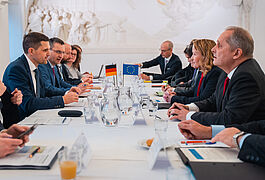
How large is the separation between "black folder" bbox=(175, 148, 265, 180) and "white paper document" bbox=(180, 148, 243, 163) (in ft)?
0.13

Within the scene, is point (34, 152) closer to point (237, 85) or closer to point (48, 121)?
point (48, 121)

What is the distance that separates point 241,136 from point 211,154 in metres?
0.17

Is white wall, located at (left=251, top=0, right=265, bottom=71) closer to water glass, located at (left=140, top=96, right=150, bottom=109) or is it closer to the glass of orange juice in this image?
water glass, located at (left=140, top=96, right=150, bottom=109)

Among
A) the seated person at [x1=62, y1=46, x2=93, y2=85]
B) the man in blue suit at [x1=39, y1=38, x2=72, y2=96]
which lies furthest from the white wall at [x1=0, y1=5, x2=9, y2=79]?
the man in blue suit at [x1=39, y1=38, x2=72, y2=96]

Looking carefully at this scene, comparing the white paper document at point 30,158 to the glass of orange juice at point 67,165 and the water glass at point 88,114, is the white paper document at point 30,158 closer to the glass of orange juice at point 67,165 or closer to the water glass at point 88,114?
the glass of orange juice at point 67,165

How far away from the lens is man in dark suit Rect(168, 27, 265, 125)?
1.83 meters

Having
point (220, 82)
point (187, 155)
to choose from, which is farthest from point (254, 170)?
point (220, 82)

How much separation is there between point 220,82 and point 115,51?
574cm

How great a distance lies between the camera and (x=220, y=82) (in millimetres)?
2316

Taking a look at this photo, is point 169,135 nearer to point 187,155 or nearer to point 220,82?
point 187,155

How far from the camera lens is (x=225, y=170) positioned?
1095 millimetres

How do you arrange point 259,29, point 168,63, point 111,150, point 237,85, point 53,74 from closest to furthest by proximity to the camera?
point 111,150 < point 237,85 < point 53,74 < point 168,63 < point 259,29

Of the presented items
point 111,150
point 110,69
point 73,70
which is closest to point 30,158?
point 111,150

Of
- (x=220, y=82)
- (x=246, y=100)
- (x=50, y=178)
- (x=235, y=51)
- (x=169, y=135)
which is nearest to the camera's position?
(x=50, y=178)
